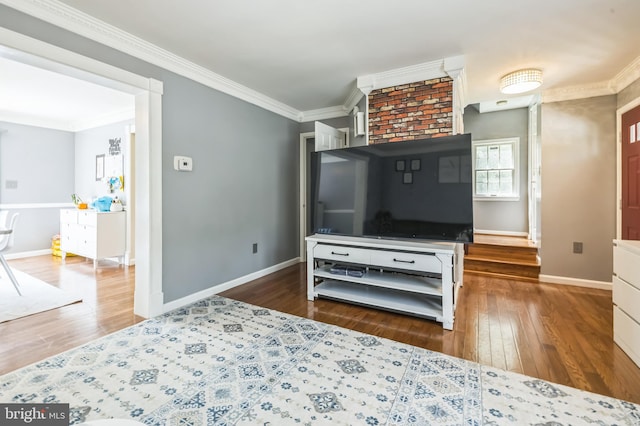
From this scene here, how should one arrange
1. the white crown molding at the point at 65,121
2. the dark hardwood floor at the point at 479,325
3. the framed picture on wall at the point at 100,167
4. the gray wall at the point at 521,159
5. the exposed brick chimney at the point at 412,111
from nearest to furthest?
the dark hardwood floor at the point at 479,325, the exposed brick chimney at the point at 412,111, the white crown molding at the point at 65,121, the framed picture on wall at the point at 100,167, the gray wall at the point at 521,159

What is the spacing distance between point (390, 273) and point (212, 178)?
7.37 feet

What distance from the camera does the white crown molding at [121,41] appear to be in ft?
6.46

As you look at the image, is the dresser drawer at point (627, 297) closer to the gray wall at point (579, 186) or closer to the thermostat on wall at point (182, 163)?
the gray wall at point (579, 186)

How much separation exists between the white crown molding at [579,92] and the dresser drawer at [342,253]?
129 inches

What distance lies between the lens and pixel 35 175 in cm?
533

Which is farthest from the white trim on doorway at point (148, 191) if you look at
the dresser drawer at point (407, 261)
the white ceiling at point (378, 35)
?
the dresser drawer at point (407, 261)

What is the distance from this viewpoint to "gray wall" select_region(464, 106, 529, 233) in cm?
538

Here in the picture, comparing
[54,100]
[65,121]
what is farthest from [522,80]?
[65,121]

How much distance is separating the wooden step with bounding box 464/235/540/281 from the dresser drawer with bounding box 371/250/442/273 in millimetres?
2156

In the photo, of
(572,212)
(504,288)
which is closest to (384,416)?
(504,288)

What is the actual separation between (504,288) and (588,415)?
2366 mm

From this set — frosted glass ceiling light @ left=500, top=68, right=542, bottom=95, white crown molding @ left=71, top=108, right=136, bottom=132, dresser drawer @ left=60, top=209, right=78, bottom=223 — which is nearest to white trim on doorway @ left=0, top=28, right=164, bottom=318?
white crown molding @ left=71, top=108, right=136, bottom=132

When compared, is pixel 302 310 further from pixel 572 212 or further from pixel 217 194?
pixel 572 212

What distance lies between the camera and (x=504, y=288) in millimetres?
3619
